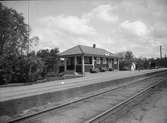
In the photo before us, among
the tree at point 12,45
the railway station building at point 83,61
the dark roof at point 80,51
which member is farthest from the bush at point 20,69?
the dark roof at point 80,51

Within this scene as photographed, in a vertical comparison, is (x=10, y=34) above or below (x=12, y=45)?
above

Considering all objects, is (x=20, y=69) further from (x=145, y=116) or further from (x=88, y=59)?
(x=145, y=116)

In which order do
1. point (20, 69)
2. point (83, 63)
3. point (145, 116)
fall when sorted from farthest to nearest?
point (83, 63) → point (20, 69) → point (145, 116)

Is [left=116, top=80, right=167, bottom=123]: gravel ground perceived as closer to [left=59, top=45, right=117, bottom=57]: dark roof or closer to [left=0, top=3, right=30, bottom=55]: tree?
[left=0, top=3, right=30, bottom=55]: tree


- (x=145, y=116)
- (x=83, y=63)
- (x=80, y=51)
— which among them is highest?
(x=80, y=51)

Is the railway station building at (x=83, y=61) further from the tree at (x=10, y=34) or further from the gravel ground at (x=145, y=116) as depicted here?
the gravel ground at (x=145, y=116)

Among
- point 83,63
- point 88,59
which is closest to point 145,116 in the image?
point 83,63

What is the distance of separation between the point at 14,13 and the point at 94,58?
19.7 metres

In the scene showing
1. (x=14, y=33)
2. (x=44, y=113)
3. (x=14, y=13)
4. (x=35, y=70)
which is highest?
(x=14, y=13)

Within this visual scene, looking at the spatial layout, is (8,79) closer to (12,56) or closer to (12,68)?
(12,68)

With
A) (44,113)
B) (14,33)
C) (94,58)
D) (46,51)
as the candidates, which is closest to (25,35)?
(14,33)

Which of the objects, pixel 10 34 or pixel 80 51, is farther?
pixel 80 51

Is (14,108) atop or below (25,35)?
below

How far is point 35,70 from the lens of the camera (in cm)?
2142
